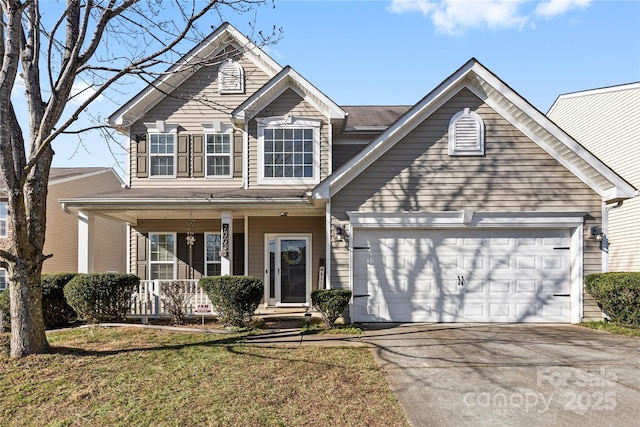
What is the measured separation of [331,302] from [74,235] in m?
15.3

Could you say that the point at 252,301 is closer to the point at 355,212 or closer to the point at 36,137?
the point at 355,212

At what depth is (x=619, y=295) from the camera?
9.00m

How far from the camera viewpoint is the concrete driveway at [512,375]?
4.69m

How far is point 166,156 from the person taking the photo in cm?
1255

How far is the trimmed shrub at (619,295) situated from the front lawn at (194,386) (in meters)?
5.74

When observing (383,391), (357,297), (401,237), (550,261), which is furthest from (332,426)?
(550,261)

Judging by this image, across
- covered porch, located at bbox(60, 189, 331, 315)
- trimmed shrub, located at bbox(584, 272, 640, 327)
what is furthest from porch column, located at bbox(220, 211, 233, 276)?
trimmed shrub, located at bbox(584, 272, 640, 327)

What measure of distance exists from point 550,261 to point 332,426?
25.2 ft

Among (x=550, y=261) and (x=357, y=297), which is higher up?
(x=550, y=261)

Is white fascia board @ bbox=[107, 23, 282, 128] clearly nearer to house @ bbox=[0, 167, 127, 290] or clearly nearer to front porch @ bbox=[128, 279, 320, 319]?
front porch @ bbox=[128, 279, 320, 319]

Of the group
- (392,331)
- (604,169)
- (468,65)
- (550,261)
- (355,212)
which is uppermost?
(468,65)

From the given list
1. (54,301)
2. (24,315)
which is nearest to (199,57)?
(54,301)

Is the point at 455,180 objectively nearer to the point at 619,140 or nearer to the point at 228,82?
the point at 228,82

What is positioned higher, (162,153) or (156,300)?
(162,153)
